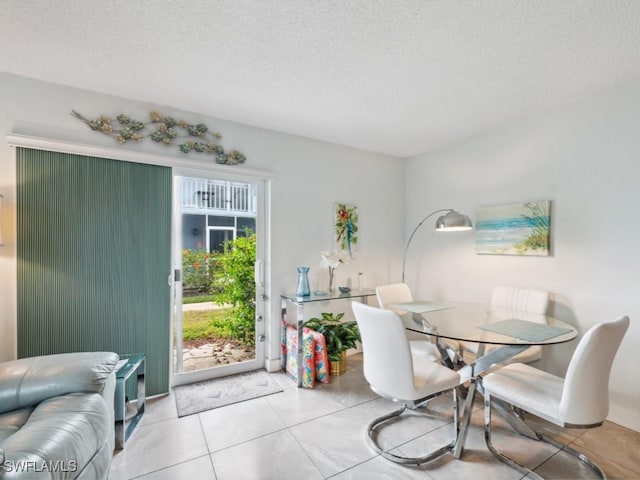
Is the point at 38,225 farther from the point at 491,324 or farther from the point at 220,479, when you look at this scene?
the point at 491,324

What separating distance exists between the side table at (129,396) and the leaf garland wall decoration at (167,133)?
5.62 feet

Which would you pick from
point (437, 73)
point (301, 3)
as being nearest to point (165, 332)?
point (301, 3)

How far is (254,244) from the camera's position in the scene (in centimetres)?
299

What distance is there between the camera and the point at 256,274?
9.76ft

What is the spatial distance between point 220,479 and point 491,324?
1.93 metres

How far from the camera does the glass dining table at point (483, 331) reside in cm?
171

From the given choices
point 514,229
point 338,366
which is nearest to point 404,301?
point 338,366

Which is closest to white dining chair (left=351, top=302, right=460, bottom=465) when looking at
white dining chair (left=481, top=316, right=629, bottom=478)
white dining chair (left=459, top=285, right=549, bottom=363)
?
white dining chair (left=481, top=316, right=629, bottom=478)

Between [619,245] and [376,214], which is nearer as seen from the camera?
[619,245]

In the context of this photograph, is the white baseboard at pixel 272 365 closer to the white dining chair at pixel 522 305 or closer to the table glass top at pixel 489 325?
the table glass top at pixel 489 325

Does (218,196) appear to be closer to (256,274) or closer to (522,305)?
(256,274)

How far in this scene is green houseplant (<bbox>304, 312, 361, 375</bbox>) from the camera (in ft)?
9.32

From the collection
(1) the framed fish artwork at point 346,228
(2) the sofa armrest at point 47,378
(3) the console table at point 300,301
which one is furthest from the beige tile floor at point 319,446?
(1) the framed fish artwork at point 346,228

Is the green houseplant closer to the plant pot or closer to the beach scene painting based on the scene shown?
the plant pot
